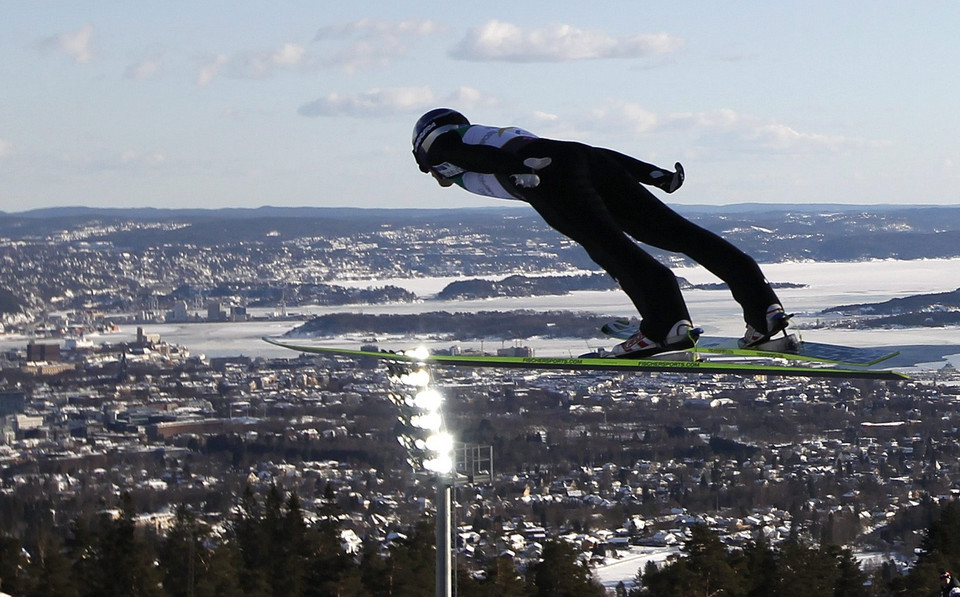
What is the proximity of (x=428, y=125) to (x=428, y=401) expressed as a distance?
20.2ft

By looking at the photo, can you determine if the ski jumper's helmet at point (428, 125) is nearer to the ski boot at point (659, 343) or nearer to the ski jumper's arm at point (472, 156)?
the ski jumper's arm at point (472, 156)

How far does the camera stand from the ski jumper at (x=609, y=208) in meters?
8.40

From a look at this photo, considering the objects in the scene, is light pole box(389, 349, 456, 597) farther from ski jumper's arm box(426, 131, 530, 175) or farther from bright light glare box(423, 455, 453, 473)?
ski jumper's arm box(426, 131, 530, 175)

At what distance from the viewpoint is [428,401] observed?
1462cm

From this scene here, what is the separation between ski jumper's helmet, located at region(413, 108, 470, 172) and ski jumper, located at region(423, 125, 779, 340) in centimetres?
4

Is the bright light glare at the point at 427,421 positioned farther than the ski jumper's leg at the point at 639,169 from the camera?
Yes

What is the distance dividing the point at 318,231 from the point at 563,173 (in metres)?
167

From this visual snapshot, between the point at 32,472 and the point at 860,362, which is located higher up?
the point at 860,362

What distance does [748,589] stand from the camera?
30.4 m

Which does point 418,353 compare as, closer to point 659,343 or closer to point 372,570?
point 659,343

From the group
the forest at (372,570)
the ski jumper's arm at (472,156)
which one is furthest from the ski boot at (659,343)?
the forest at (372,570)

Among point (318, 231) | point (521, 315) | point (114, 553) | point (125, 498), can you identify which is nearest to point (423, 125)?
point (114, 553)

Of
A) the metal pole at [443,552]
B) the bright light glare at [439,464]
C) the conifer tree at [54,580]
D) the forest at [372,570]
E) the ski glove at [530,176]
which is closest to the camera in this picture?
the ski glove at [530,176]

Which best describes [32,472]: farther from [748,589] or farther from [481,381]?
[748,589]
